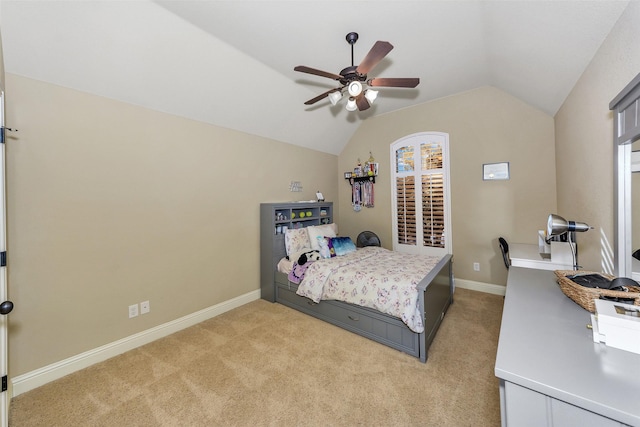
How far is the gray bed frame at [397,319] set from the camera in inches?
86.7

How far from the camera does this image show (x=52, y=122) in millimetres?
2002

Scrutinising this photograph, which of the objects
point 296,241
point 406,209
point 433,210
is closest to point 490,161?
point 433,210

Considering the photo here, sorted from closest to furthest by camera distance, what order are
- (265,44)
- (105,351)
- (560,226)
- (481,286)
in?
(560,226)
(105,351)
(265,44)
(481,286)

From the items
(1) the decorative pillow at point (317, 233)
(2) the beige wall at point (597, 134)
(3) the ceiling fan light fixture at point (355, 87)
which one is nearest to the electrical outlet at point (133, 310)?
(1) the decorative pillow at point (317, 233)

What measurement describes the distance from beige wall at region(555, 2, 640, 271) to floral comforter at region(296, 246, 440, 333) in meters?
1.30

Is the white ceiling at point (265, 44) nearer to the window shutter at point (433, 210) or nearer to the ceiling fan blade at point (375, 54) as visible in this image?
the ceiling fan blade at point (375, 54)

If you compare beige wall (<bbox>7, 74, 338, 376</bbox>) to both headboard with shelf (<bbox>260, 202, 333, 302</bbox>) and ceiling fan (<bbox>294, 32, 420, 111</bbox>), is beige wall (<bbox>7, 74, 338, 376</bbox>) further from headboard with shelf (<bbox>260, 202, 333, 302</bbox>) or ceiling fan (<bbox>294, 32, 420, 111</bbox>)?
ceiling fan (<bbox>294, 32, 420, 111</bbox>)

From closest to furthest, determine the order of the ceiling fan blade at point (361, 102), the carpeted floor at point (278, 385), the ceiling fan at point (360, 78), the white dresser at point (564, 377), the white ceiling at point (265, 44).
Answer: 1. the white dresser at point (564, 377)
2. the carpeted floor at point (278, 385)
3. the white ceiling at point (265, 44)
4. the ceiling fan at point (360, 78)
5. the ceiling fan blade at point (361, 102)

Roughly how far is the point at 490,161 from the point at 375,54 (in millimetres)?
2734

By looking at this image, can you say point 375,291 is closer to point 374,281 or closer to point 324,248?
point 374,281

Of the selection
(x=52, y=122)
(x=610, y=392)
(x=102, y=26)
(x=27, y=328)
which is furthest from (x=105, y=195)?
(x=610, y=392)

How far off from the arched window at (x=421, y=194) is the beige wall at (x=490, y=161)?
116mm

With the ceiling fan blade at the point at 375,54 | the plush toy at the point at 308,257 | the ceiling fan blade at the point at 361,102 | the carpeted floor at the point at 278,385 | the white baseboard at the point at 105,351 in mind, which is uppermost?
the ceiling fan blade at the point at 375,54

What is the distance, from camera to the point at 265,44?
→ 2.40m
